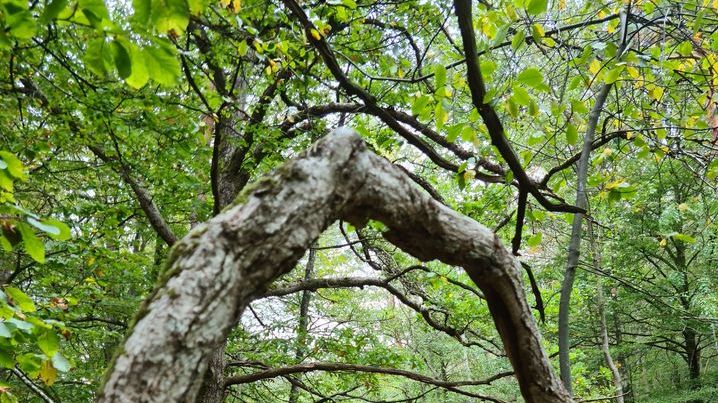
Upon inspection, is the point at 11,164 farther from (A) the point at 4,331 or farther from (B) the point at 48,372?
(B) the point at 48,372

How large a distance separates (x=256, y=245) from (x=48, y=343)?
1.07 metres

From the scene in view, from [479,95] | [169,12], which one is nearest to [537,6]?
[479,95]

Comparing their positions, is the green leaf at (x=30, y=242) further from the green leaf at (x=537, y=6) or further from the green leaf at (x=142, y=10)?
the green leaf at (x=537, y=6)

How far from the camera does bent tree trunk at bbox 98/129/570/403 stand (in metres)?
0.79

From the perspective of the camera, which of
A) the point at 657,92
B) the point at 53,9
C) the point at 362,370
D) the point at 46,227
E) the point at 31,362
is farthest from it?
the point at 362,370

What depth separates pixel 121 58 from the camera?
98 centimetres

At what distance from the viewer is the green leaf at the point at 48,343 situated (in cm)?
151

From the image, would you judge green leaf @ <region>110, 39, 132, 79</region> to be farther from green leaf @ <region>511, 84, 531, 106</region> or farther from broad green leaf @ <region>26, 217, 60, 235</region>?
green leaf @ <region>511, 84, 531, 106</region>

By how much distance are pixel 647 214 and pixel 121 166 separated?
9.98m

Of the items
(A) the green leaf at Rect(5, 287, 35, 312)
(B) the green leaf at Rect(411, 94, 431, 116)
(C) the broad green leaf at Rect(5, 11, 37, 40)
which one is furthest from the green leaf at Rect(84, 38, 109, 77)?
(B) the green leaf at Rect(411, 94, 431, 116)

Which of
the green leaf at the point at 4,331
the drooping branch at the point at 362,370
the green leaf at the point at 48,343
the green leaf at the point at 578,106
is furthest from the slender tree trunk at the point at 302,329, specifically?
the green leaf at the point at 578,106

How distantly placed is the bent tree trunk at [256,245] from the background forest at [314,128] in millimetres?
127

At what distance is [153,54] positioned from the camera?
3.34 ft

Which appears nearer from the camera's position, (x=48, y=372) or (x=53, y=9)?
(x=53, y=9)
